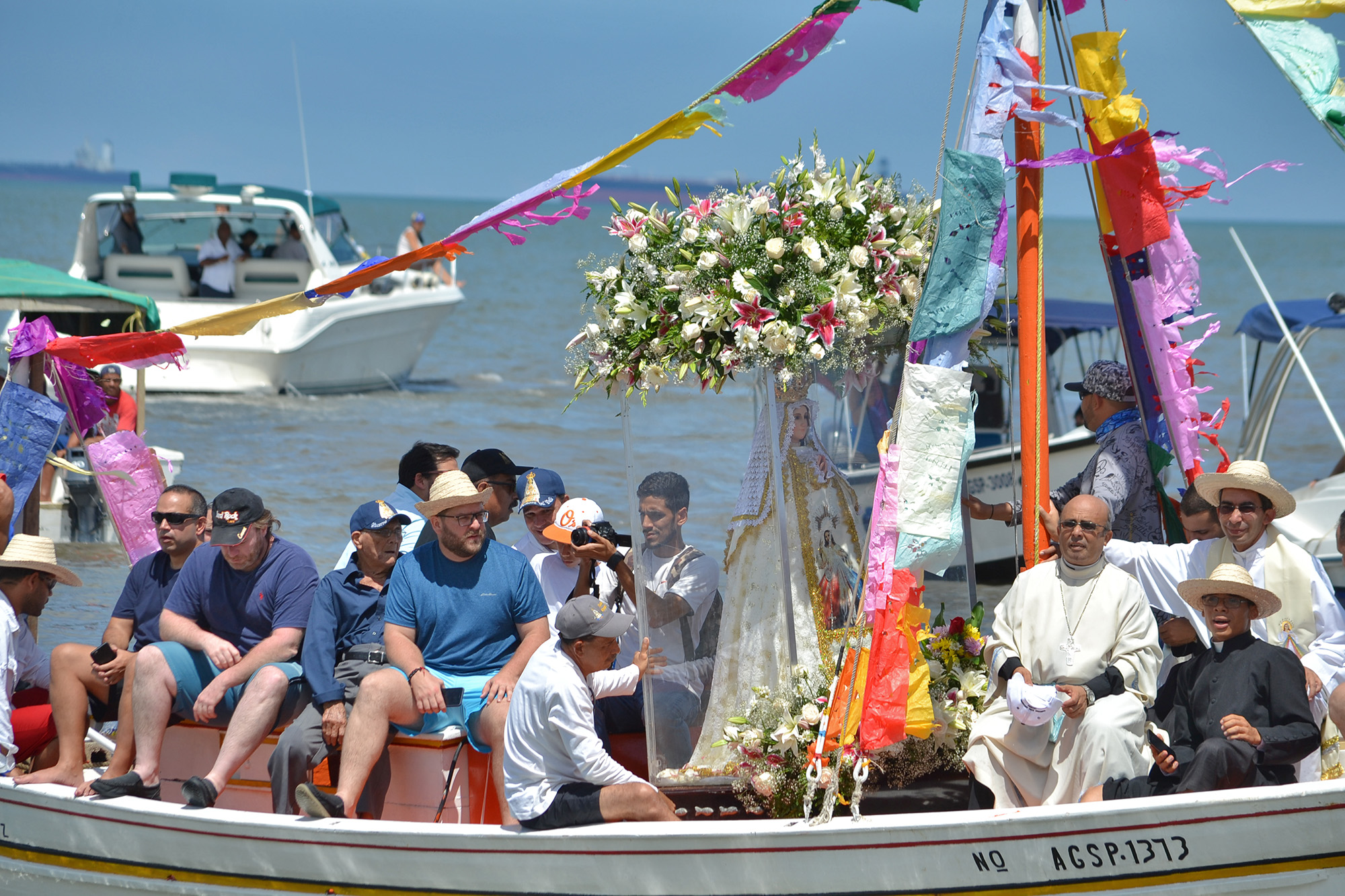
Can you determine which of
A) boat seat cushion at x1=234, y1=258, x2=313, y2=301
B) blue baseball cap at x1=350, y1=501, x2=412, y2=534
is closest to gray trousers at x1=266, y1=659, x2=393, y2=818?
blue baseball cap at x1=350, y1=501, x2=412, y2=534

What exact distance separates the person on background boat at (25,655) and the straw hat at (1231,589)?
4154 mm

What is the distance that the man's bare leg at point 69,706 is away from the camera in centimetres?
512

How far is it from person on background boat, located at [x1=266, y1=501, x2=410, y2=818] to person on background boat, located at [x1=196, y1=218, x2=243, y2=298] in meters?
13.6

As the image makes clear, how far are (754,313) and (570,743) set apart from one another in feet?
4.94

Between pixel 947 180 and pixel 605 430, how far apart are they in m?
14.7

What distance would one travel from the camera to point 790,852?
4383 millimetres

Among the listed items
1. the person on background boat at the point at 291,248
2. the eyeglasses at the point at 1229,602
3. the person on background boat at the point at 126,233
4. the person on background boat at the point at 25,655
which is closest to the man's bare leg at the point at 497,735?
the person on background boat at the point at 25,655

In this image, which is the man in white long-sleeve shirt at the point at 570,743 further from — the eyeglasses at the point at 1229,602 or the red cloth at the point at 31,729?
the red cloth at the point at 31,729

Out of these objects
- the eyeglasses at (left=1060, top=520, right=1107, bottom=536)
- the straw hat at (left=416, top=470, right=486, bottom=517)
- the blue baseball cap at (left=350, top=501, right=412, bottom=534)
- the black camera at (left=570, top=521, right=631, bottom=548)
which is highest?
the straw hat at (left=416, top=470, right=486, bottom=517)

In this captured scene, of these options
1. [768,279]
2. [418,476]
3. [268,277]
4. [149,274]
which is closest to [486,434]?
[268,277]

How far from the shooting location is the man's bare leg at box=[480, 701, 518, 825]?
472cm

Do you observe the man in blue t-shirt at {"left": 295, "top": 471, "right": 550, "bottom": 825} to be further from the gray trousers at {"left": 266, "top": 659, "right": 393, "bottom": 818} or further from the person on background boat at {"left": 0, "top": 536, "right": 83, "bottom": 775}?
the person on background boat at {"left": 0, "top": 536, "right": 83, "bottom": 775}

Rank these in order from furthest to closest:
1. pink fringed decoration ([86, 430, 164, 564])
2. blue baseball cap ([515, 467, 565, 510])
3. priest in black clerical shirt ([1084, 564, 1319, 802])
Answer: pink fringed decoration ([86, 430, 164, 564]) → blue baseball cap ([515, 467, 565, 510]) → priest in black clerical shirt ([1084, 564, 1319, 802])

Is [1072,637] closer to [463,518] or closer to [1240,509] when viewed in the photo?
[1240,509]
